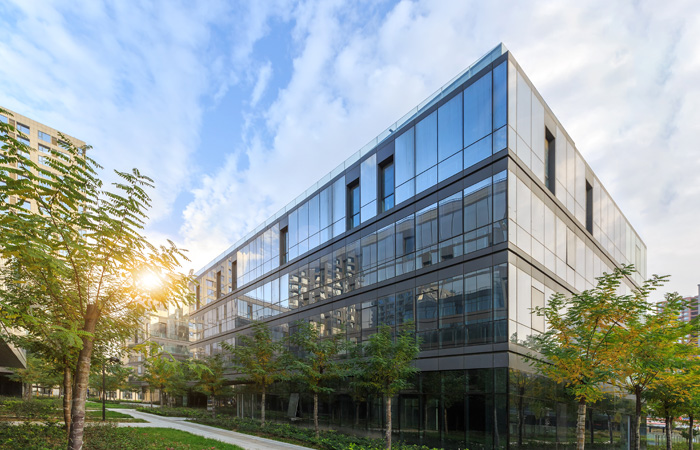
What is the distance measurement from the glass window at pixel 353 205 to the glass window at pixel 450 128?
317 inches

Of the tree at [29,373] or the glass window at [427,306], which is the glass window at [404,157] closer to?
the glass window at [427,306]

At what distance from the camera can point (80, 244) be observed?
8.12 metres

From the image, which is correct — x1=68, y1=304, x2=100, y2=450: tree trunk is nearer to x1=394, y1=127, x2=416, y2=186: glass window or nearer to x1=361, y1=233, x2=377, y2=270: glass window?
x1=394, y1=127, x2=416, y2=186: glass window

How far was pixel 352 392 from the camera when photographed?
82.8 feet

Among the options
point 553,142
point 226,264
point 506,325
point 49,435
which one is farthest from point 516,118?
point 226,264

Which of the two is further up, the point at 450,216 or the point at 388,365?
the point at 450,216

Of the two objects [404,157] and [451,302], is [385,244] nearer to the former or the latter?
[404,157]

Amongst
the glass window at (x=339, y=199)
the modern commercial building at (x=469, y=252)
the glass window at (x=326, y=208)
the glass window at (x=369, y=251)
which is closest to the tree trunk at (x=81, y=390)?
the modern commercial building at (x=469, y=252)

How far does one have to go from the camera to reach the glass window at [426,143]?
75.2 ft

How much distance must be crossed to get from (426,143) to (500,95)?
192 inches

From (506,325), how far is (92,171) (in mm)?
15845

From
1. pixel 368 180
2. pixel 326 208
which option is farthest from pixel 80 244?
pixel 326 208

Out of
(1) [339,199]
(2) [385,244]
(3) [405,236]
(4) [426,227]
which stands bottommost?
(2) [385,244]

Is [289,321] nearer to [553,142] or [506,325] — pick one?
[506,325]
